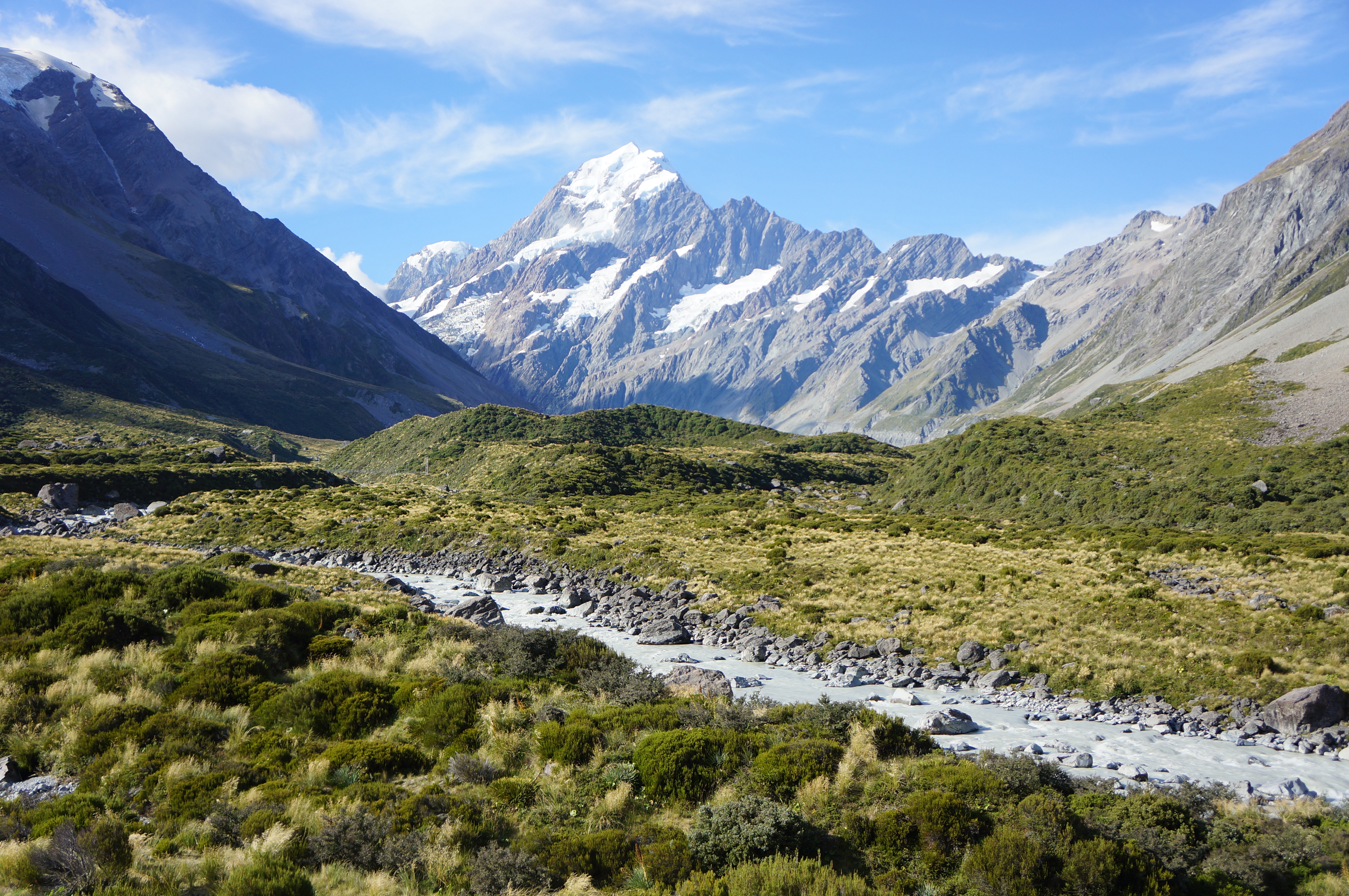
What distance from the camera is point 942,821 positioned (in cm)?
1148

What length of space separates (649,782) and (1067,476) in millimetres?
69044

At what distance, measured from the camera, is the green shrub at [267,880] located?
9.10 m

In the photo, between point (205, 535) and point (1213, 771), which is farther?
point (205, 535)

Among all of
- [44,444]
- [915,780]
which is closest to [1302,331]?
[915,780]

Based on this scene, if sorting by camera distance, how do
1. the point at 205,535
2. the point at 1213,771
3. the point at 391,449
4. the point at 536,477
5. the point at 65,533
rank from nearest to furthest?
the point at 1213,771 < the point at 65,533 < the point at 205,535 < the point at 536,477 < the point at 391,449

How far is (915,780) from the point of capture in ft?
44.0

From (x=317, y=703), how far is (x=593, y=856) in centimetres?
844

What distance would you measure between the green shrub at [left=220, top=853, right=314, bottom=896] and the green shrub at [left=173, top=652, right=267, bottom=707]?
7.02 meters

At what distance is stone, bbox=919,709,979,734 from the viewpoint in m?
19.3

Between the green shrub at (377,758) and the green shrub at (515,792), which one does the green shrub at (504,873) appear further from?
the green shrub at (377,758)

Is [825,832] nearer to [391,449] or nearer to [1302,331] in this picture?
[391,449]

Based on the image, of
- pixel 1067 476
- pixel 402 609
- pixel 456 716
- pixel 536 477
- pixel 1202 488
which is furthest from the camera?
pixel 536 477

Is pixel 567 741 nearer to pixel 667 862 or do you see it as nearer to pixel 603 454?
pixel 667 862

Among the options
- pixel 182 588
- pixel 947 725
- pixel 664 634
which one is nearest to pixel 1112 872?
pixel 947 725
